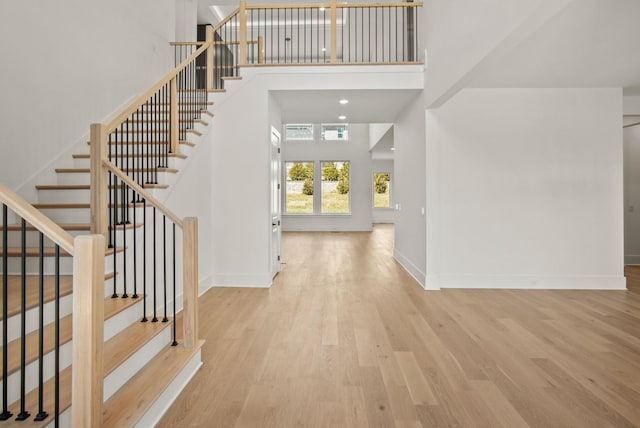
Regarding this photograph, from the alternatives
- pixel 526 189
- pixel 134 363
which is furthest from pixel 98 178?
pixel 526 189

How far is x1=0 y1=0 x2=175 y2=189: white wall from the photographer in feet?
10.8

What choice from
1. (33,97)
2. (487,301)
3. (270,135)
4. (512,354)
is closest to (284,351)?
(512,354)

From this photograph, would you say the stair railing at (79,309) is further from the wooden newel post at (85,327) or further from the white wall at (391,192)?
the white wall at (391,192)

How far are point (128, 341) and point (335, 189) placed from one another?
11.1m

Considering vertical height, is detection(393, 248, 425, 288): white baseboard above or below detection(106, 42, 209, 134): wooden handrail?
below

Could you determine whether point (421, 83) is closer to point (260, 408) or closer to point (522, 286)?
point (522, 286)

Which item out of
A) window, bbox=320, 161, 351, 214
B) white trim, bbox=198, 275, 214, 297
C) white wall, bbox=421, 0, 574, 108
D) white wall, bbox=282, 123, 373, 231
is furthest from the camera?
window, bbox=320, 161, 351, 214

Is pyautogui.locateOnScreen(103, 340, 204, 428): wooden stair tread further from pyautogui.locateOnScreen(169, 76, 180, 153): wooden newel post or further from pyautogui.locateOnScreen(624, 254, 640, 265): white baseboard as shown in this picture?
pyautogui.locateOnScreen(624, 254, 640, 265): white baseboard

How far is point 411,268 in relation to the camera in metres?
5.64

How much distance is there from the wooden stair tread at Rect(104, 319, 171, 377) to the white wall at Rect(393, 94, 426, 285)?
3533 millimetres

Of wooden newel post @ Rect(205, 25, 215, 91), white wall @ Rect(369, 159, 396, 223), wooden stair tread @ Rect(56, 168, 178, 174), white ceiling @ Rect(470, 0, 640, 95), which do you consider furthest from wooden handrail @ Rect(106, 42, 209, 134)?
white wall @ Rect(369, 159, 396, 223)

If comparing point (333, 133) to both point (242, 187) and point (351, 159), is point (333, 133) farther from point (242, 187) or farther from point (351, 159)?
point (242, 187)

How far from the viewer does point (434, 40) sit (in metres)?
4.41

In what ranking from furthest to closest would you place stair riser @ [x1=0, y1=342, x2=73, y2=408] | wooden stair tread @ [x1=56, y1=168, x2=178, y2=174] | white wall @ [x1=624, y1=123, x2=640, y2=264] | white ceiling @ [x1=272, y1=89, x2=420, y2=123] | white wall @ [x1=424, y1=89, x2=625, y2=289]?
white wall @ [x1=624, y1=123, x2=640, y2=264]
white ceiling @ [x1=272, y1=89, x2=420, y2=123]
white wall @ [x1=424, y1=89, x2=625, y2=289]
wooden stair tread @ [x1=56, y1=168, x2=178, y2=174]
stair riser @ [x1=0, y1=342, x2=73, y2=408]
